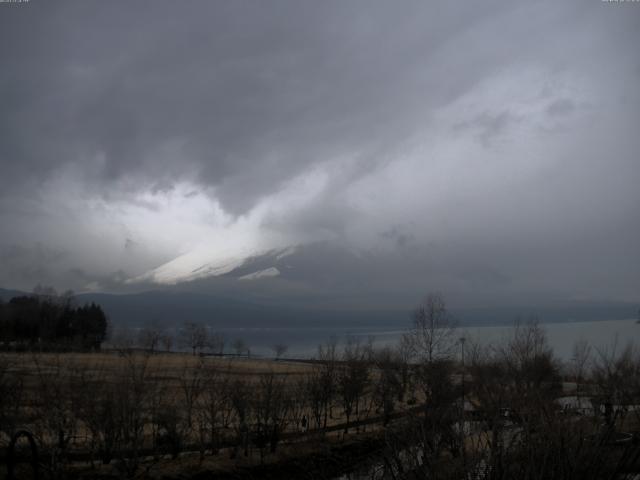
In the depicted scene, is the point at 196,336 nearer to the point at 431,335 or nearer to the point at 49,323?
the point at 49,323

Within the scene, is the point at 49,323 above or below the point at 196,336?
above

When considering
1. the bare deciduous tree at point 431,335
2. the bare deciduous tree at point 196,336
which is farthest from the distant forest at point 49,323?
the bare deciduous tree at point 431,335

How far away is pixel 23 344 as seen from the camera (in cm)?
10531

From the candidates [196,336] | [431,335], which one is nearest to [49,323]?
[196,336]

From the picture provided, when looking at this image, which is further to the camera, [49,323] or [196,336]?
[196,336]

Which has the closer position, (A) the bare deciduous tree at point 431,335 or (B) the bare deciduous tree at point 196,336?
(A) the bare deciduous tree at point 431,335

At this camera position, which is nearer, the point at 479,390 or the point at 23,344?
the point at 479,390

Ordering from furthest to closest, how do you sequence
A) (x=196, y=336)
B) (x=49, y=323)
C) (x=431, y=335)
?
(x=196, y=336)
(x=49, y=323)
(x=431, y=335)

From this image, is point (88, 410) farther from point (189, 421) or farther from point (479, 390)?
point (479, 390)

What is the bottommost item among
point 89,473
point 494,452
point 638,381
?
point 89,473

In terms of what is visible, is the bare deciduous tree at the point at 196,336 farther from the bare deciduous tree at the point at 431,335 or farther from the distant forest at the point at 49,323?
the bare deciduous tree at the point at 431,335

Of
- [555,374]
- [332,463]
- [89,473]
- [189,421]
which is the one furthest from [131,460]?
[555,374]

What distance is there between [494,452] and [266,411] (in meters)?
27.2

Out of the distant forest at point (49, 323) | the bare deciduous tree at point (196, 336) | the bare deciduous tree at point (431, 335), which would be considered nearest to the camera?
the bare deciduous tree at point (431, 335)
